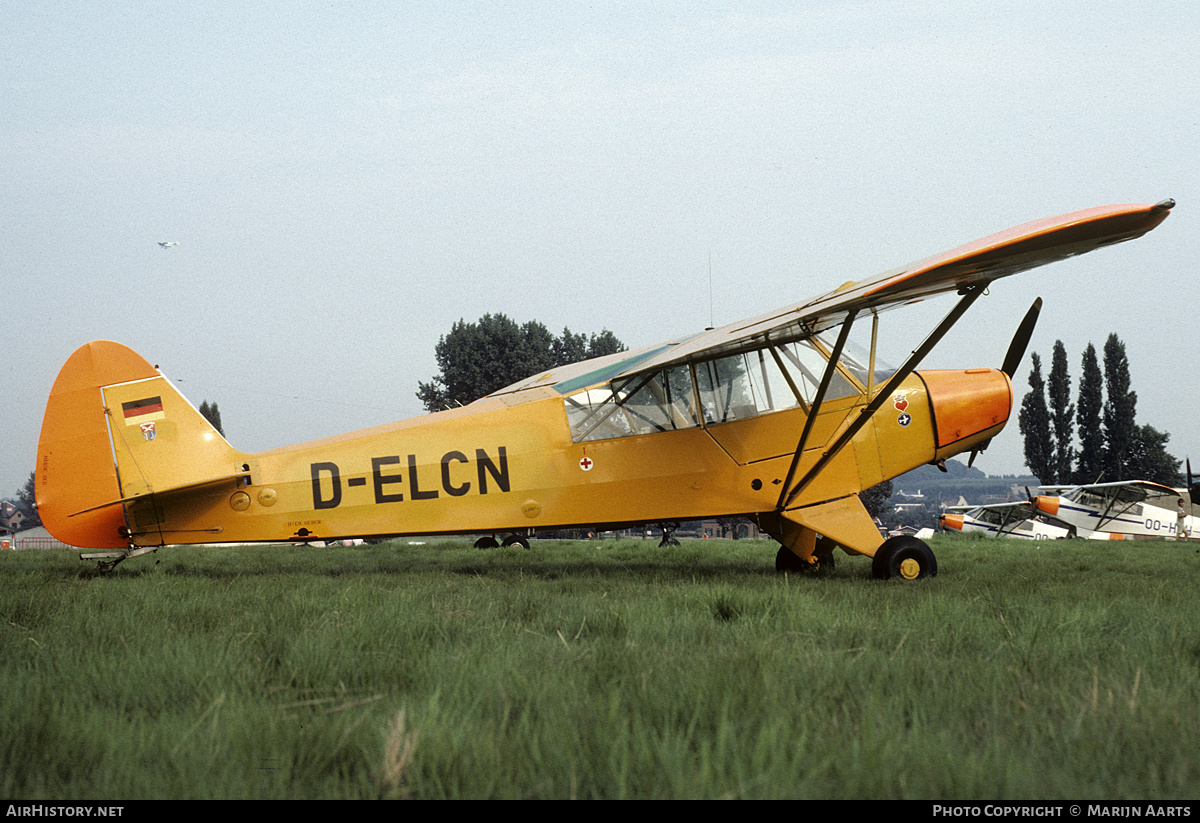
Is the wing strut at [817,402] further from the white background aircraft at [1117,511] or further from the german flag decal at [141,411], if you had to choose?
the white background aircraft at [1117,511]

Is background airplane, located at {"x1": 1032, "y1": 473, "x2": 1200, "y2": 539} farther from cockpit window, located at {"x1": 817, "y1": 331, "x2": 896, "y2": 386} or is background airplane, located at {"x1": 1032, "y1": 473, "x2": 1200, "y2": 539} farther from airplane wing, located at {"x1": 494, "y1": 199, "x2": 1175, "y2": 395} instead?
airplane wing, located at {"x1": 494, "y1": 199, "x2": 1175, "y2": 395}

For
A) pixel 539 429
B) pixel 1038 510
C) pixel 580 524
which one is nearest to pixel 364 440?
pixel 539 429

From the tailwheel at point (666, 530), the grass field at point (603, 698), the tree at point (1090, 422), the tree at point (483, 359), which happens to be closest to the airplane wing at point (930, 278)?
the tailwheel at point (666, 530)

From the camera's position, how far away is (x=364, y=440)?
7.56 m

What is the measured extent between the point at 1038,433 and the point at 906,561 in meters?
60.3

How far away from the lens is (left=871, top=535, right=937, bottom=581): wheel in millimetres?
6945

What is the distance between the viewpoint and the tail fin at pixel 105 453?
7348 mm

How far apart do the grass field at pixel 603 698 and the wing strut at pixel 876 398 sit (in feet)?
8.60

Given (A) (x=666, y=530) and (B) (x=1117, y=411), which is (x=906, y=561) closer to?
(A) (x=666, y=530)

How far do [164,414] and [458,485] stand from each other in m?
2.96

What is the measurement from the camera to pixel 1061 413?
194 feet

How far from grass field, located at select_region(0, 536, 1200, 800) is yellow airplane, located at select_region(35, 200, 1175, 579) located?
112 inches

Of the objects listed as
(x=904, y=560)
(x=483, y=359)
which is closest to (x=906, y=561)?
(x=904, y=560)

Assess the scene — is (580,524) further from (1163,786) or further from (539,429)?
(1163,786)
